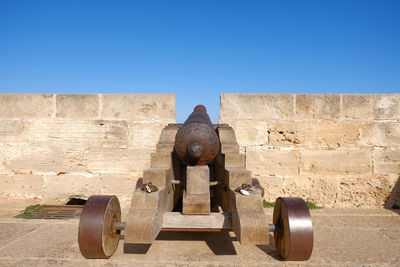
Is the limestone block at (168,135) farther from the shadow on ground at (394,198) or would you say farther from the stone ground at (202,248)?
the shadow on ground at (394,198)

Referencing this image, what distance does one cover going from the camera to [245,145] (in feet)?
16.2

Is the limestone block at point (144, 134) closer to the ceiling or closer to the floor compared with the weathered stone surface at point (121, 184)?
closer to the ceiling

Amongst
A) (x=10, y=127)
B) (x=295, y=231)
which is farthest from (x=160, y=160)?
(x=10, y=127)

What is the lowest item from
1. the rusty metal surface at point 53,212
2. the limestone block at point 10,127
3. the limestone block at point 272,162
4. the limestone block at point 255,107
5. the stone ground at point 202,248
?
the rusty metal surface at point 53,212

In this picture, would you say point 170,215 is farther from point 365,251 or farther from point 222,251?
point 365,251

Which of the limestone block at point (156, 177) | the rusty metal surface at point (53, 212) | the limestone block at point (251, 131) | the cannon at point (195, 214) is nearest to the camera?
the cannon at point (195, 214)

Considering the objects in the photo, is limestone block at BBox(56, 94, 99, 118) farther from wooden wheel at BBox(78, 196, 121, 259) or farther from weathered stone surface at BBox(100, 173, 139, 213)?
wooden wheel at BBox(78, 196, 121, 259)

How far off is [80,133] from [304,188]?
142 inches

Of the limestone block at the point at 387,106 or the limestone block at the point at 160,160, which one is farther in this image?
the limestone block at the point at 387,106

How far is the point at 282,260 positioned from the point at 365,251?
2.88 feet

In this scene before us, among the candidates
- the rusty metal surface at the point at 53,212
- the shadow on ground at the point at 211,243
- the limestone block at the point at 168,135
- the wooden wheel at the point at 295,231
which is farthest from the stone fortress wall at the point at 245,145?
the wooden wheel at the point at 295,231

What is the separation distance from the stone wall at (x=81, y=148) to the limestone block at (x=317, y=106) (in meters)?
2.02

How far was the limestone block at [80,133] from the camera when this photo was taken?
4.95 metres

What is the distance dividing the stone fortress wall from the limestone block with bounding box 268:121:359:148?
0.05 ft
